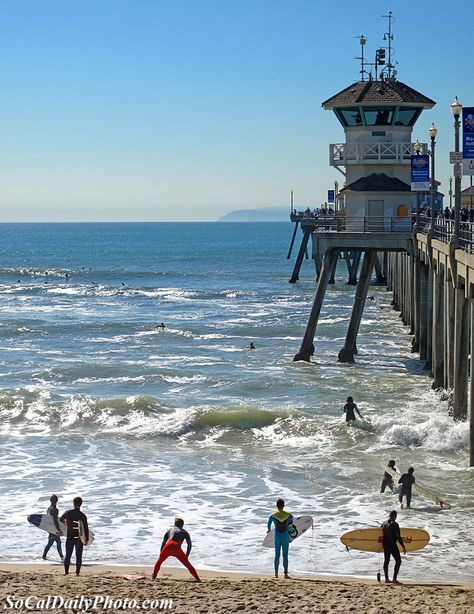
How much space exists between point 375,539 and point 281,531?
1.69 m

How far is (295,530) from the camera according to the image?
15.5 metres

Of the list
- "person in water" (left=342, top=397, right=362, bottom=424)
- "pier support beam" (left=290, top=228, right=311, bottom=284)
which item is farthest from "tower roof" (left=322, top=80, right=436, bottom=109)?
"pier support beam" (left=290, top=228, right=311, bottom=284)

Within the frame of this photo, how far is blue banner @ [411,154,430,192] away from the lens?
30.1 m

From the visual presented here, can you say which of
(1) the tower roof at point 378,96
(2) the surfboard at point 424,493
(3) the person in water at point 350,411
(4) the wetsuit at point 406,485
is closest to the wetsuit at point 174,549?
(4) the wetsuit at point 406,485

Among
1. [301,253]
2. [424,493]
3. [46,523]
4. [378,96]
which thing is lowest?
[424,493]

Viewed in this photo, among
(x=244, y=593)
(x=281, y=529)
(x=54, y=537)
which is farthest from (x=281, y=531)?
(x=54, y=537)

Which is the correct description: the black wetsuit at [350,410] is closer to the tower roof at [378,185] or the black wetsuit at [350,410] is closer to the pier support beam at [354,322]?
the pier support beam at [354,322]

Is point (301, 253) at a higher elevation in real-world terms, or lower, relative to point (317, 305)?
higher

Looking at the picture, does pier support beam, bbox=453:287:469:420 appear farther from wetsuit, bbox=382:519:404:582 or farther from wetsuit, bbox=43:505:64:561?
wetsuit, bbox=43:505:64:561

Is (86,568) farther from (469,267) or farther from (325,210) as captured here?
(325,210)

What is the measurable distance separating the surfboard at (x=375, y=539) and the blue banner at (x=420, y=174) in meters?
15.7

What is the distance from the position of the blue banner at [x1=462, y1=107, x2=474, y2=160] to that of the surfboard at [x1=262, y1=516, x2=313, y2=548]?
7.37m

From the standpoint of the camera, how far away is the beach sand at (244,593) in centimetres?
1340

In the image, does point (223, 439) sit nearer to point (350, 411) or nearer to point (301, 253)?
point (350, 411)
